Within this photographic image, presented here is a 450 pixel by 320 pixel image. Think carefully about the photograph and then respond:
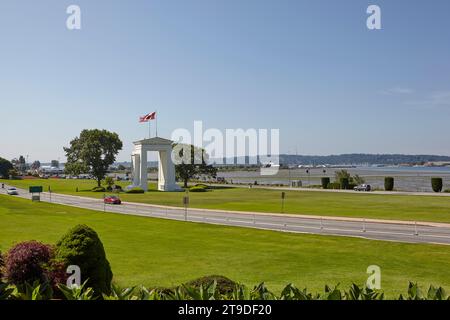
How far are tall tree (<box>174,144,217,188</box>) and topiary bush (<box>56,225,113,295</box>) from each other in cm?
10164

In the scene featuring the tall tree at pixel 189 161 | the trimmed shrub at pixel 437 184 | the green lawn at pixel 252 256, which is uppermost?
the tall tree at pixel 189 161

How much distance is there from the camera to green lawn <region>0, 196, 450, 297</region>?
18.9 m

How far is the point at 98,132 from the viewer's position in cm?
12006

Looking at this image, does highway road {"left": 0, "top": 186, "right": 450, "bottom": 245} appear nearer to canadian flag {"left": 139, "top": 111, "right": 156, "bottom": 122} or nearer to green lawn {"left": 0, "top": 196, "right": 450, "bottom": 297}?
green lawn {"left": 0, "top": 196, "right": 450, "bottom": 297}

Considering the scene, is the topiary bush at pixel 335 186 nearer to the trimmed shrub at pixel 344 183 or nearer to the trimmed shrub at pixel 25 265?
the trimmed shrub at pixel 344 183

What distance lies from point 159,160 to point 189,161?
1736 cm

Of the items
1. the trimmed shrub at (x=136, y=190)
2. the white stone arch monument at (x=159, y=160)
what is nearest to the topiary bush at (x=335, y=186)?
the white stone arch monument at (x=159, y=160)

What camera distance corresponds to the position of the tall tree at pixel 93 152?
388ft

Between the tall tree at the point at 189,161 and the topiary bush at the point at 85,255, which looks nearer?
the topiary bush at the point at 85,255

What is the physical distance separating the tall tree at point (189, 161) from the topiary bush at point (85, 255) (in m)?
102

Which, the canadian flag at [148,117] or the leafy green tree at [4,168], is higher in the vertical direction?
the canadian flag at [148,117]

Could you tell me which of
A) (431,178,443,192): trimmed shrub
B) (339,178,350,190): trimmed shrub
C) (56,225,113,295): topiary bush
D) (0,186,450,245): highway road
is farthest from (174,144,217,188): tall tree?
(56,225,113,295): topiary bush

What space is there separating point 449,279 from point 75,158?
4523 inches
